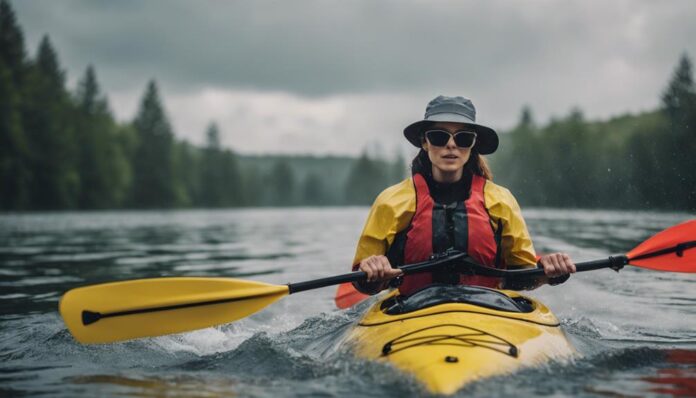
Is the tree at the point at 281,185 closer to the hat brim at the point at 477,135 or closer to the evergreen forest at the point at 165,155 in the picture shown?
the evergreen forest at the point at 165,155

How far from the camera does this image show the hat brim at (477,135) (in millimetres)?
5363

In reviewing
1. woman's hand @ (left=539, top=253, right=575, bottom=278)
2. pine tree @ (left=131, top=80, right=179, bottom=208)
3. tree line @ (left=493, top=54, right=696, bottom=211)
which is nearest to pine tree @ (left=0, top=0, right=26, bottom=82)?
pine tree @ (left=131, top=80, right=179, bottom=208)

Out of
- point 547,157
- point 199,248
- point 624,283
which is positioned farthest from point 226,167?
point 624,283

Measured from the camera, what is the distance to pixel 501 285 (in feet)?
18.1

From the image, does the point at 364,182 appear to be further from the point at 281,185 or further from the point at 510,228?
the point at 510,228

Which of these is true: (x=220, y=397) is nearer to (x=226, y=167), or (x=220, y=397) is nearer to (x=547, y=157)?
(x=547, y=157)

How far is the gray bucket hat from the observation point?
5.22 metres

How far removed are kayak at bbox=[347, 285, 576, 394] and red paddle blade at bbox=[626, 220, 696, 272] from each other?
1.35 m

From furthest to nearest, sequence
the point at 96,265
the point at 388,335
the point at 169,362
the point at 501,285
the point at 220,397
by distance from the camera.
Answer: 1. the point at 96,265
2. the point at 501,285
3. the point at 169,362
4. the point at 388,335
5. the point at 220,397

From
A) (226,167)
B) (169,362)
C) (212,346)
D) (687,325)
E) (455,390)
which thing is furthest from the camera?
(226,167)

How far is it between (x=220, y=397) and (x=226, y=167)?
87.8 metres

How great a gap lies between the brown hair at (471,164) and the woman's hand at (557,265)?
2.73 feet

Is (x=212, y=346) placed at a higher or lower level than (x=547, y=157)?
lower

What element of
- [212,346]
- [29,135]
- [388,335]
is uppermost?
[29,135]
